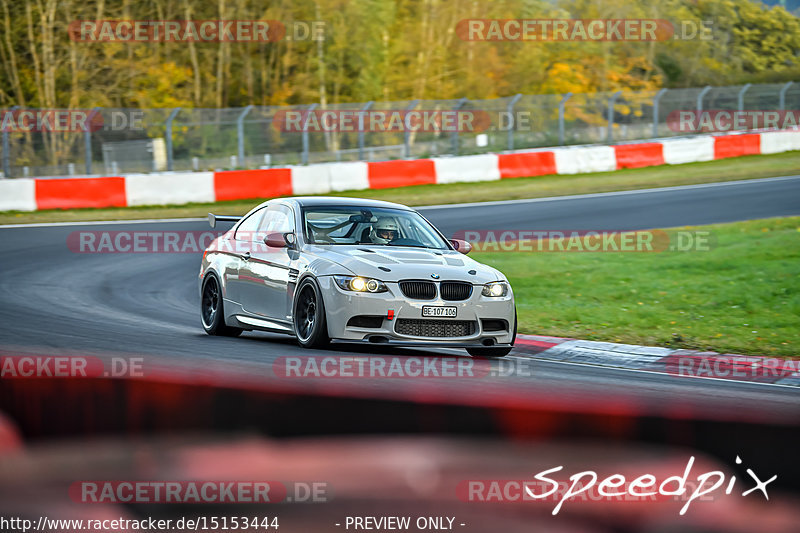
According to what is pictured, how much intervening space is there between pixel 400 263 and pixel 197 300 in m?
6.01

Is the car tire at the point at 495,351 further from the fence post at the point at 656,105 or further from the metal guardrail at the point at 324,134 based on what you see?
the fence post at the point at 656,105

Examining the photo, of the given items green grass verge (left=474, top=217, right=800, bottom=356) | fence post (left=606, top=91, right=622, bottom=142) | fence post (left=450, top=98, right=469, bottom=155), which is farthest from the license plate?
fence post (left=606, top=91, right=622, bottom=142)

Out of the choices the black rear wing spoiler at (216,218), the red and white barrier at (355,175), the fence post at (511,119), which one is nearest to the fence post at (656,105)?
the red and white barrier at (355,175)

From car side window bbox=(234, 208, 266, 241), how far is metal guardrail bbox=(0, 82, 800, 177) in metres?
15.9

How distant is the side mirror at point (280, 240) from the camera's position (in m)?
9.88

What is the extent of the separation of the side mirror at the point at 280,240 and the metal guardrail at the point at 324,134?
17303 millimetres

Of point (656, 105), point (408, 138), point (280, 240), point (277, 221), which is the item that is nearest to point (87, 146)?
point (408, 138)

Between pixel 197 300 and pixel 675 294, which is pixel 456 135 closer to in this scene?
pixel 197 300

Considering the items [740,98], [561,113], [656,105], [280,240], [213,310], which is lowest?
[213,310]

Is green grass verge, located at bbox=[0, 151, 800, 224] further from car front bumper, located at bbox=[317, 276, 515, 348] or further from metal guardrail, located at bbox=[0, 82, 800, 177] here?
car front bumper, located at bbox=[317, 276, 515, 348]

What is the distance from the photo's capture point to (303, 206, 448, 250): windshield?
33.1ft

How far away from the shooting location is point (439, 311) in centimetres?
902

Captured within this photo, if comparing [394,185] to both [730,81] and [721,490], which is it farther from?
[730,81]

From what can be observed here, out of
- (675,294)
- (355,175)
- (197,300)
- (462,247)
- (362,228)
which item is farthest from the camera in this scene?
(355,175)
